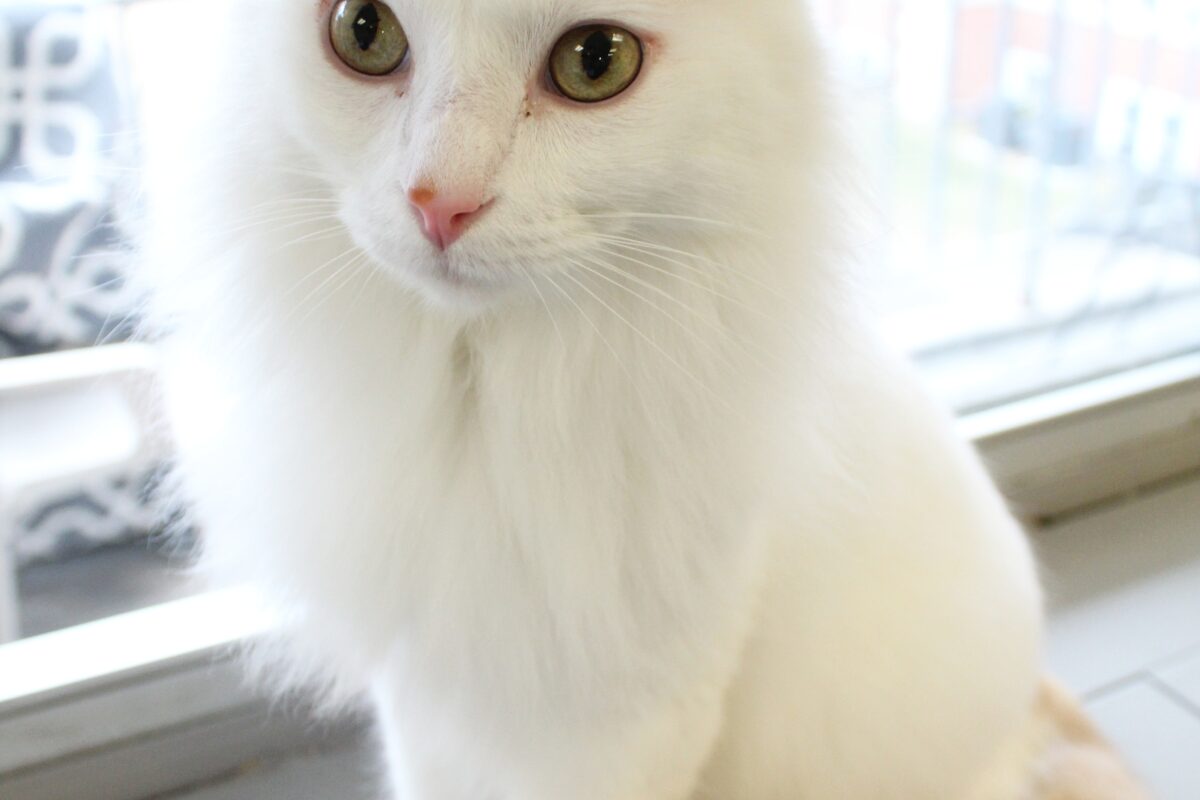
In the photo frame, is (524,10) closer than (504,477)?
Yes

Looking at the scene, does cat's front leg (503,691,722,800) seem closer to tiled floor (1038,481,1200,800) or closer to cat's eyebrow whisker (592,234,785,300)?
cat's eyebrow whisker (592,234,785,300)

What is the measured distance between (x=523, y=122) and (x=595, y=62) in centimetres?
6

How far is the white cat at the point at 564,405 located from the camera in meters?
0.62

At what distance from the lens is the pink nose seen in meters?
0.58

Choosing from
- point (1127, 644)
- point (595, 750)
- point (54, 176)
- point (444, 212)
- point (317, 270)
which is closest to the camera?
point (444, 212)

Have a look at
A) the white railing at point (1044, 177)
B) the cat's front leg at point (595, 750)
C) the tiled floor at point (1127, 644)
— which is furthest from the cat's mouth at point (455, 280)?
the white railing at point (1044, 177)

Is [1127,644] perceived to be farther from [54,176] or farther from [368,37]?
[54,176]

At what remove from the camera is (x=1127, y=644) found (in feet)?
4.75

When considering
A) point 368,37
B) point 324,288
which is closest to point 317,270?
point 324,288

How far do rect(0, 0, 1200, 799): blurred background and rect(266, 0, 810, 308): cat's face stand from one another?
0.85ft

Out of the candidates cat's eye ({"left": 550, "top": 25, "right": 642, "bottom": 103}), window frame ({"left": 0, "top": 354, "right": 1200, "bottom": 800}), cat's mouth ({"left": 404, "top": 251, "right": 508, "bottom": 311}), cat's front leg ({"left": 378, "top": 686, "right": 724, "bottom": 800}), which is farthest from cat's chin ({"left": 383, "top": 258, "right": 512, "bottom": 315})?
window frame ({"left": 0, "top": 354, "right": 1200, "bottom": 800})

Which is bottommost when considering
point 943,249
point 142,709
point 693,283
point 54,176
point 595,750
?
point 142,709

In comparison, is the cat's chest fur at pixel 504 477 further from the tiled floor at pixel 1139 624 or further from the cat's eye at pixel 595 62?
the tiled floor at pixel 1139 624

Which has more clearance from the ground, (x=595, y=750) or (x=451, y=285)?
(x=451, y=285)
